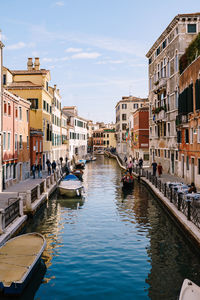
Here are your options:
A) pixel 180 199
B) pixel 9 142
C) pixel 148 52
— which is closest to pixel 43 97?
pixel 9 142

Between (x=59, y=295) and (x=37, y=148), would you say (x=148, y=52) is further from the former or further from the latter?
(x=59, y=295)

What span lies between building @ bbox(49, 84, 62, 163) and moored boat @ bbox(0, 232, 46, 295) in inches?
1471

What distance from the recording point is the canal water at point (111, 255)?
10.1m

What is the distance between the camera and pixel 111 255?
513 inches

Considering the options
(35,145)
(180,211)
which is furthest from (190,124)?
(35,145)

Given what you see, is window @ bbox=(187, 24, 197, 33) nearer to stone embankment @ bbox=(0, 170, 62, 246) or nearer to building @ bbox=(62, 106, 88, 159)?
stone embankment @ bbox=(0, 170, 62, 246)

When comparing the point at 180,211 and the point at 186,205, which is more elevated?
the point at 186,205

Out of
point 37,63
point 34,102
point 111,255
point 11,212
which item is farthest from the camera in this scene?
point 37,63

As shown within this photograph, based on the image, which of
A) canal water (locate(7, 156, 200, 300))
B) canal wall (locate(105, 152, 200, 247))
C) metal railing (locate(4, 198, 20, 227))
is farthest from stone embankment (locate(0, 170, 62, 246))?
canal wall (locate(105, 152, 200, 247))

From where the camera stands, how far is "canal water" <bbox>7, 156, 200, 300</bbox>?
10117 millimetres

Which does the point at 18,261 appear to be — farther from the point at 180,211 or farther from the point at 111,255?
the point at 180,211

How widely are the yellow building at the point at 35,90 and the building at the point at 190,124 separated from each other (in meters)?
15.9

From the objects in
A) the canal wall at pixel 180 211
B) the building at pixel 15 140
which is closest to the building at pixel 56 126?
the building at pixel 15 140

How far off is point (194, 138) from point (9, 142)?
15.0 meters
